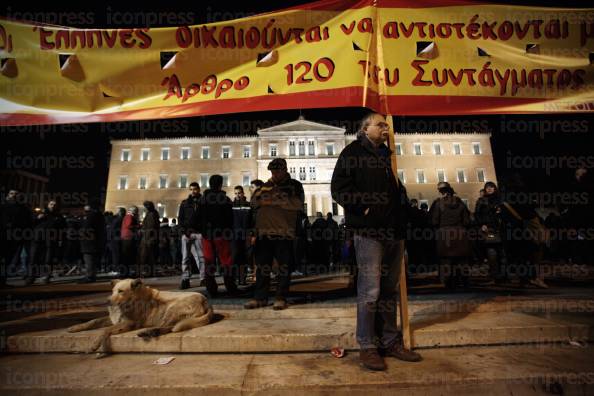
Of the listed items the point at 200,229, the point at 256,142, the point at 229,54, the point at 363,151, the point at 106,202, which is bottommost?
the point at 200,229

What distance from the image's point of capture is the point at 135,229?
→ 340 inches

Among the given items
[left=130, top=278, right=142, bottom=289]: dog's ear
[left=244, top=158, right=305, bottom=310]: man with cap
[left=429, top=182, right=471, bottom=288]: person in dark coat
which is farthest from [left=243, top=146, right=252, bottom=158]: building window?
[left=130, top=278, right=142, bottom=289]: dog's ear

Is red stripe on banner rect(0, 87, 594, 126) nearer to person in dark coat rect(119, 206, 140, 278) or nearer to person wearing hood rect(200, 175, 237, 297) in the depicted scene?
person wearing hood rect(200, 175, 237, 297)

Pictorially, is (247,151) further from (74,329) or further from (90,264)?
(74,329)

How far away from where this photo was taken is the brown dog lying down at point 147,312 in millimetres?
3301

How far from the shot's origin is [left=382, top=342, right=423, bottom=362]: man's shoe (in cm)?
274

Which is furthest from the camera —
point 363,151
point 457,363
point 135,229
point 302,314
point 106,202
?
point 106,202

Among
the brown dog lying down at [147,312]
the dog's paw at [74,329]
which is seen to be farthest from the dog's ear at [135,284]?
the dog's paw at [74,329]

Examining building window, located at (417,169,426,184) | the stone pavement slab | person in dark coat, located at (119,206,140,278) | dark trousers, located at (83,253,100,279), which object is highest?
building window, located at (417,169,426,184)

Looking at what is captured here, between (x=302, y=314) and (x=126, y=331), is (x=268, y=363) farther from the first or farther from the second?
(x=126, y=331)

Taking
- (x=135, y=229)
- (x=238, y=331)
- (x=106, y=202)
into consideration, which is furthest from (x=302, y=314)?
(x=106, y=202)

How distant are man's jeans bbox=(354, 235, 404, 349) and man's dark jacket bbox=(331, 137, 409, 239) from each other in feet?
0.40

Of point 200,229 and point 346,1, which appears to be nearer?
point 346,1

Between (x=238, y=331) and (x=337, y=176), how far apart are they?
5.93 ft
